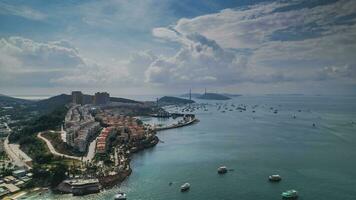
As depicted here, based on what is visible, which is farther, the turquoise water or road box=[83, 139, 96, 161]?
road box=[83, 139, 96, 161]

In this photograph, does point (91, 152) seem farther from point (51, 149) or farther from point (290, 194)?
point (290, 194)

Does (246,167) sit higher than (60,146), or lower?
lower

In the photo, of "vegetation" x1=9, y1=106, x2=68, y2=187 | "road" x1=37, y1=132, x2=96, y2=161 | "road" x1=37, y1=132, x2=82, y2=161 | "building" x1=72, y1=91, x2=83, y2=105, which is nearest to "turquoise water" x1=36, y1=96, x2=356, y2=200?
"vegetation" x1=9, y1=106, x2=68, y2=187

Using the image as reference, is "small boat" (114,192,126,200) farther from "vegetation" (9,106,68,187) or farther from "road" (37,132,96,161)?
"road" (37,132,96,161)

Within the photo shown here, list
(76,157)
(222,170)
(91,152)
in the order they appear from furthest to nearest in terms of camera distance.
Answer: (91,152)
(76,157)
(222,170)

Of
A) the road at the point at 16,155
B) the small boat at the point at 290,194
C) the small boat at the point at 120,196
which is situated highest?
the road at the point at 16,155

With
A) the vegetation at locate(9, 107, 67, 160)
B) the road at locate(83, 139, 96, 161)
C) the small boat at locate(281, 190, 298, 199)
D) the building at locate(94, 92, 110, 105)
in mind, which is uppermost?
the building at locate(94, 92, 110, 105)

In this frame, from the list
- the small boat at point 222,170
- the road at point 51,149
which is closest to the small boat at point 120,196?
the small boat at point 222,170

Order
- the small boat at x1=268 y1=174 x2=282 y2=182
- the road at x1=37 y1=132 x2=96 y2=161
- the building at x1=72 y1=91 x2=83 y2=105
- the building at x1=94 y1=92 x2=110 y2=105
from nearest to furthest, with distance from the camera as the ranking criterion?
the small boat at x1=268 y1=174 x2=282 y2=182, the road at x1=37 y1=132 x2=96 y2=161, the building at x1=72 y1=91 x2=83 y2=105, the building at x1=94 y1=92 x2=110 y2=105

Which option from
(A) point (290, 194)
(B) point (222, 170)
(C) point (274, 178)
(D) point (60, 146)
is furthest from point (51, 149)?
(A) point (290, 194)

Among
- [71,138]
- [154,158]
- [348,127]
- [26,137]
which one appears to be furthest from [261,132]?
[26,137]

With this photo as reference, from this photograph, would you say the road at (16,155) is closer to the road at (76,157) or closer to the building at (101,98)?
the road at (76,157)
